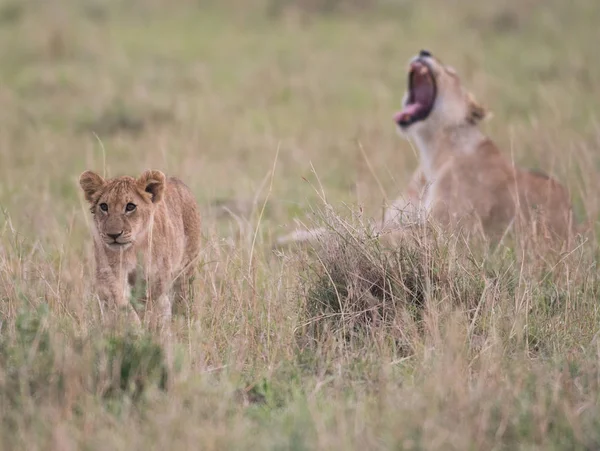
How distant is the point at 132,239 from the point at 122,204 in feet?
0.50

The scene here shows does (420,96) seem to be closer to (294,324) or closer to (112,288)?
(294,324)

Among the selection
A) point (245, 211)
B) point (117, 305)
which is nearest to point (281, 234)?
point (245, 211)

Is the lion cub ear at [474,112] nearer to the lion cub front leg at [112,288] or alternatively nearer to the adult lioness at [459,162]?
the adult lioness at [459,162]

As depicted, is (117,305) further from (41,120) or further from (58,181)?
(41,120)

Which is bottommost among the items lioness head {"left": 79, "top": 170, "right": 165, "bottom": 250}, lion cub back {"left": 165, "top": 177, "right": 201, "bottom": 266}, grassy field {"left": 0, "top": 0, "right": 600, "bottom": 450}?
grassy field {"left": 0, "top": 0, "right": 600, "bottom": 450}

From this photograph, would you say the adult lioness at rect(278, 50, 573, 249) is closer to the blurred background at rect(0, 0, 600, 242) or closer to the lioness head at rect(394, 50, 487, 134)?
the lioness head at rect(394, 50, 487, 134)

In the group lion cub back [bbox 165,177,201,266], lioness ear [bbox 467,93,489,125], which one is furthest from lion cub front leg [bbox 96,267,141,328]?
lioness ear [bbox 467,93,489,125]

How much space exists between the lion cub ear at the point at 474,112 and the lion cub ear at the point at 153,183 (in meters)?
3.25

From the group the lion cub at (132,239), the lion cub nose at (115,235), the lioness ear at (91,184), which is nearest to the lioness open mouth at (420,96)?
the lion cub at (132,239)

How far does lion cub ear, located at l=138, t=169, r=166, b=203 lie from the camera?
4750mm

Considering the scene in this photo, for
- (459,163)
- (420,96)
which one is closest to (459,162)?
(459,163)

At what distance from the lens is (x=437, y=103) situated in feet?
24.8

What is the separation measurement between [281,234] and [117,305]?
313 cm

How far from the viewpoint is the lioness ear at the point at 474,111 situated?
7.52 meters
